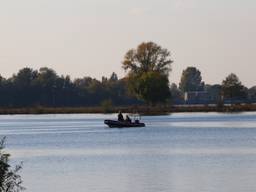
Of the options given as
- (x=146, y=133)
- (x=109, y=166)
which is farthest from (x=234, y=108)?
(x=109, y=166)

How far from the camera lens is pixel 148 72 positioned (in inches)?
5037

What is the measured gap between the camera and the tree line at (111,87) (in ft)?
413

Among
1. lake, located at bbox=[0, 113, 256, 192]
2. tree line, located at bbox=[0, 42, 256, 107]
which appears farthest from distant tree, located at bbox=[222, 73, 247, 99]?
lake, located at bbox=[0, 113, 256, 192]

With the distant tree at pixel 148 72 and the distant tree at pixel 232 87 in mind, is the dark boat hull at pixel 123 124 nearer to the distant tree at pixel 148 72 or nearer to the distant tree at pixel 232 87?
the distant tree at pixel 148 72

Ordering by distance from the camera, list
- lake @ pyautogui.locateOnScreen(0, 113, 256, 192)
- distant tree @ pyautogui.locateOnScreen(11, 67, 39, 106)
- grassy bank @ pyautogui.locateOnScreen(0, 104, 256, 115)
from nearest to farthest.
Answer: lake @ pyautogui.locateOnScreen(0, 113, 256, 192) < grassy bank @ pyautogui.locateOnScreen(0, 104, 256, 115) < distant tree @ pyautogui.locateOnScreen(11, 67, 39, 106)

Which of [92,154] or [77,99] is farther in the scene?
[77,99]

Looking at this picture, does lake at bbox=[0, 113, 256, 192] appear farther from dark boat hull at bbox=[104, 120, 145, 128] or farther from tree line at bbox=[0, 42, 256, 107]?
tree line at bbox=[0, 42, 256, 107]

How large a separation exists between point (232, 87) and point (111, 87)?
118 ft

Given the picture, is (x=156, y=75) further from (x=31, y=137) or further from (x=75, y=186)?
(x=75, y=186)

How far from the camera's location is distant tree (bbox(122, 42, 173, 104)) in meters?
124

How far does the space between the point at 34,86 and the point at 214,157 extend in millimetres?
124746

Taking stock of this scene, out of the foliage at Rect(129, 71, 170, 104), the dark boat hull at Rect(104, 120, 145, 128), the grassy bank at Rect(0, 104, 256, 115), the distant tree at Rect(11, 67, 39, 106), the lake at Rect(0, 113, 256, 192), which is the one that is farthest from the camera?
the distant tree at Rect(11, 67, 39, 106)

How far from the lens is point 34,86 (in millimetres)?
166000

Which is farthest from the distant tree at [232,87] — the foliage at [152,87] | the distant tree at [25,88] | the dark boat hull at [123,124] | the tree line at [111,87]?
the dark boat hull at [123,124]
